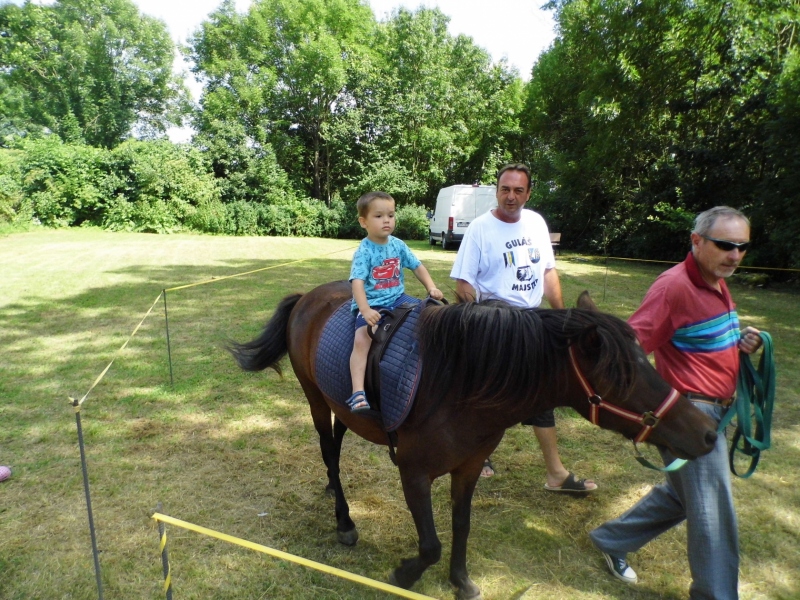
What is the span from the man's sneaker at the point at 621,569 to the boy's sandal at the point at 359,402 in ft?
5.10

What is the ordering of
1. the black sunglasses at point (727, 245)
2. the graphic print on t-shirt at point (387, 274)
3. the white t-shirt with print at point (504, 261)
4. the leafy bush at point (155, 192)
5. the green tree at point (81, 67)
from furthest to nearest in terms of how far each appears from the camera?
the green tree at point (81, 67) < the leafy bush at point (155, 192) < the white t-shirt with print at point (504, 261) < the graphic print on t-shirt at point (387, 274) < the black sunglasses at point (727, 245)

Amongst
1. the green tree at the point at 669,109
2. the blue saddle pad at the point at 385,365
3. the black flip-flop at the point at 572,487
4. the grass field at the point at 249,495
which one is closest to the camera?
the blue saddle pad at the point at 385,365

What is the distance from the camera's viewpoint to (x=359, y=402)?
2383 millimetres

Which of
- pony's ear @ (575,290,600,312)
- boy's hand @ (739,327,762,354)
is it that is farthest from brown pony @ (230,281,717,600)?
boy's hand @ (739,327,762,354)

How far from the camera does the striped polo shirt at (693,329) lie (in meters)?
2.13

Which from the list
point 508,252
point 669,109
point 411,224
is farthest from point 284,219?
point 508,252

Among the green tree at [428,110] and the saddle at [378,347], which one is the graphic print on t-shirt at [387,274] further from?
the green tree at [428,110]

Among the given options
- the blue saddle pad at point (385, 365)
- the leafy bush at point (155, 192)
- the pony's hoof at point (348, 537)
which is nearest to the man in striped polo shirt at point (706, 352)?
the blue saddle pad at point (385, 365)

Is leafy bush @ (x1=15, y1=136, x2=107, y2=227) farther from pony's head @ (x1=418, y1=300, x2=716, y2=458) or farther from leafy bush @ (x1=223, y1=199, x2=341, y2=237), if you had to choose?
pony's head @ (x1=418, y1=300, x2=716, y2=458)

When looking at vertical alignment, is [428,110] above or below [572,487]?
above

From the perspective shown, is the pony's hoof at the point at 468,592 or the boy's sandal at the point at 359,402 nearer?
the boy's sandal at the point at 359,402

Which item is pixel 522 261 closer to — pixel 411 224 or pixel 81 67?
pixel 411 224

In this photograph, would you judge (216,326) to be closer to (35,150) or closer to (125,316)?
(125,316)

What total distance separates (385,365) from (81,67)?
144 ft
